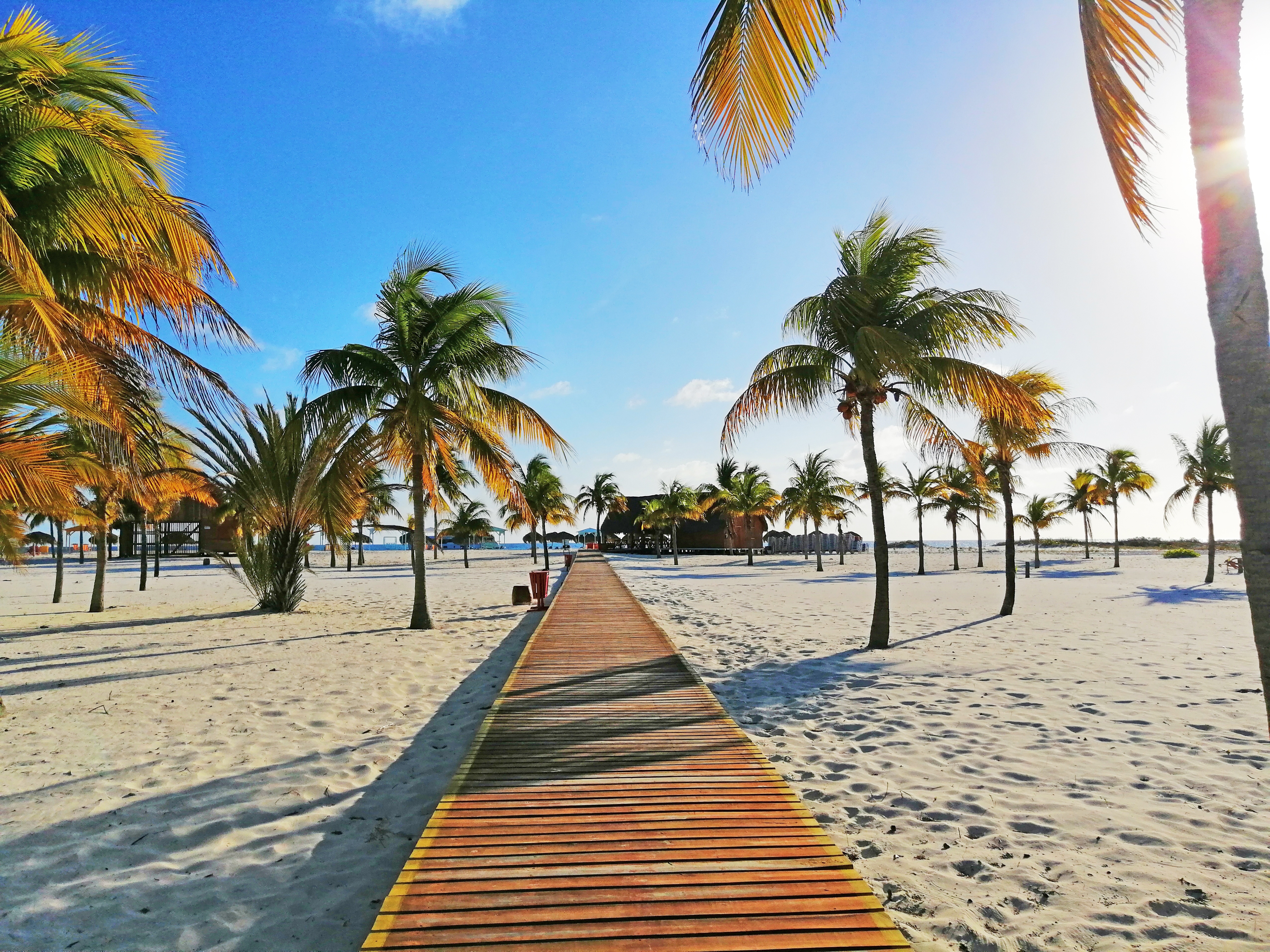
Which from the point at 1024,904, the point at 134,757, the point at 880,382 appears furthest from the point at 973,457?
the point at 134,757

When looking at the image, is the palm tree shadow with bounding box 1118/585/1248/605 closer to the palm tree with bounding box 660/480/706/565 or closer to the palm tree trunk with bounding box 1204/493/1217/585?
the palm tree trunk with bounding box 1204/493/1217/585

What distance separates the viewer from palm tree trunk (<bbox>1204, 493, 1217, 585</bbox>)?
20.9 metres

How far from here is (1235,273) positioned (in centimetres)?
225

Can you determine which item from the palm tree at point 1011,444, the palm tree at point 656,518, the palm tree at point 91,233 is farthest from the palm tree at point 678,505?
→ the palm tree at point 91,233

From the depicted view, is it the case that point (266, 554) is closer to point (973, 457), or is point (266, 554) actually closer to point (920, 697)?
point (920, 697)

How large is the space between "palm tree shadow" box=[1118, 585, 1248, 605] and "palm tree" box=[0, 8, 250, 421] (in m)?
20.4

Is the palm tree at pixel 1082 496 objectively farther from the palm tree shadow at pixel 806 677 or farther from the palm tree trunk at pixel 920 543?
the palm tree shadow at pixel 806 677

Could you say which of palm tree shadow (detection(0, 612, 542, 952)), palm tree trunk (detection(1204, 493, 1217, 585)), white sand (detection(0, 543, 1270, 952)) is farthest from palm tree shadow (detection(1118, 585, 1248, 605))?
palm tree shadow (detection(0, 612, 542, 952))

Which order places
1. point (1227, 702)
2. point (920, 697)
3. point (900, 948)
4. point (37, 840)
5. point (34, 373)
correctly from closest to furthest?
point (900, 948) → point (37, 840) → point (34, 373) → point (1227, 702) → point (920, 697)

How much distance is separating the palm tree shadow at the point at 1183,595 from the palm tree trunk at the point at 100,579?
25836 millimetres

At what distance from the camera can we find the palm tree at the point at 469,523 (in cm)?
4459

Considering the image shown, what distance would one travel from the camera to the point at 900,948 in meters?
2.58

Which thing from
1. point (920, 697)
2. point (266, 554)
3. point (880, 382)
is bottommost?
point (920, 697)

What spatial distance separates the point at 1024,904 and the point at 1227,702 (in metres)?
5.21
